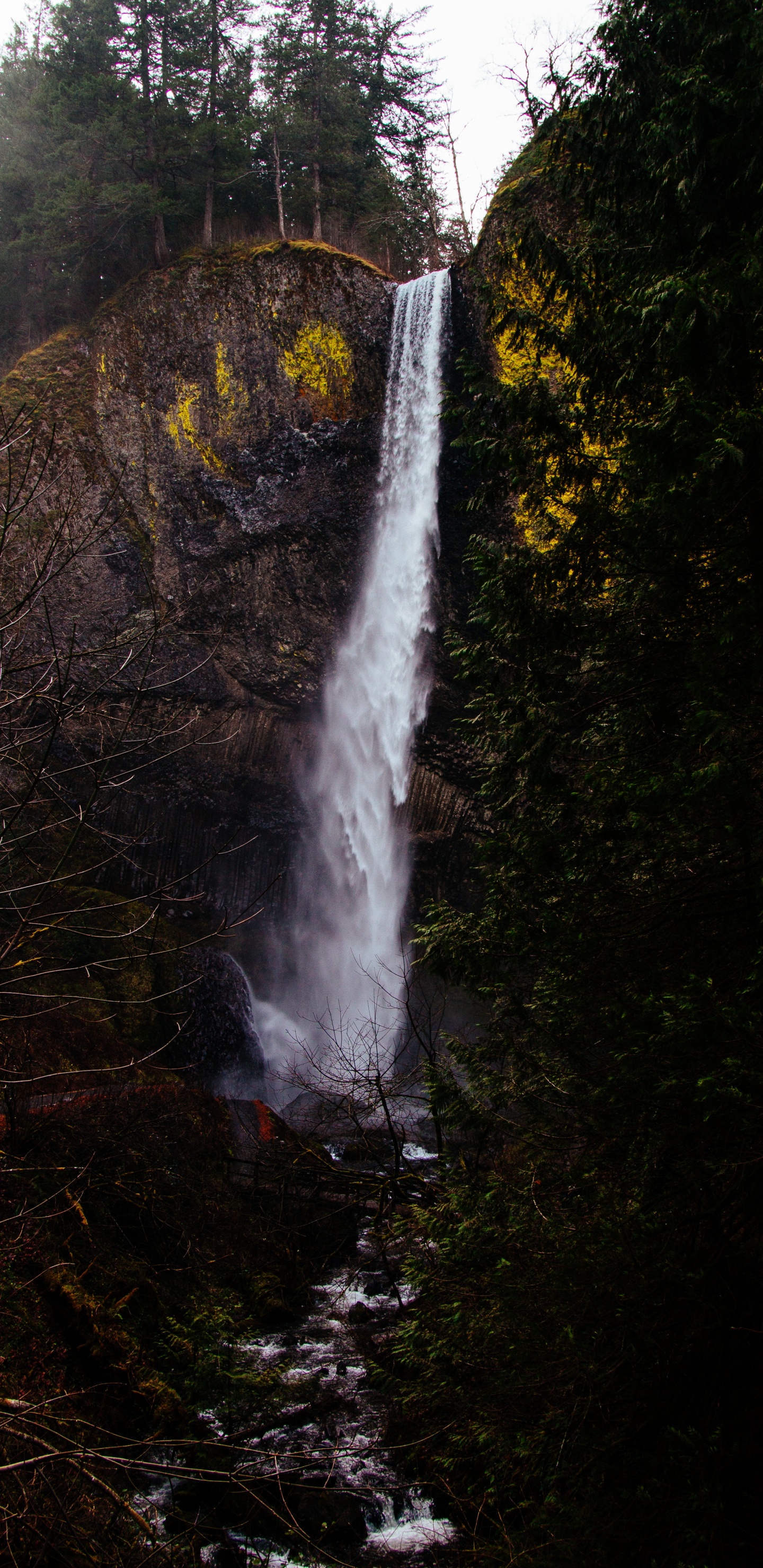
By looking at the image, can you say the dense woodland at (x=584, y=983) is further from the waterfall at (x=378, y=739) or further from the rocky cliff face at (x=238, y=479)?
the rocky cliff face at (x=238, y=479)

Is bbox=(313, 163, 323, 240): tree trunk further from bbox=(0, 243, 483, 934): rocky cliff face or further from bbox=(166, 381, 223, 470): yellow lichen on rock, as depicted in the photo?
bbox=(166, 381, 223, 470): yellow lichen on rock

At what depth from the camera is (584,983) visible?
4.20 meters

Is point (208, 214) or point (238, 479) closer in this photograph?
point (238, 479)

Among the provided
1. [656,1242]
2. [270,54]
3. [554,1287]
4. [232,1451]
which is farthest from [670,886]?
[270,54]

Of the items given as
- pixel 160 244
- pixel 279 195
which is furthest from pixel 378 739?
pixel 279 195

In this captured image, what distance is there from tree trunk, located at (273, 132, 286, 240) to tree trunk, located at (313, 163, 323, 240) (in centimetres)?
82

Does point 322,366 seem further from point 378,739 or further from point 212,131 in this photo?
point 378,739

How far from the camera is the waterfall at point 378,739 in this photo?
18.5m

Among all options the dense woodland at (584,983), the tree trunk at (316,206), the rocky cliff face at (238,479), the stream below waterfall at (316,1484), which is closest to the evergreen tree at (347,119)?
the tree trunk at (316,206)

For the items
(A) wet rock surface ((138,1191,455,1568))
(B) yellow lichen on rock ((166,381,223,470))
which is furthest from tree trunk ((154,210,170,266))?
(A) wet rock surface ((138,1191,455,1568))

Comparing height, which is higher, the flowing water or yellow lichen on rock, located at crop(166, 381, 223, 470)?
yellow lichen on rock, located at crop(166, 381, 223, 470)

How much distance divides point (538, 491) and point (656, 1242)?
4385mm

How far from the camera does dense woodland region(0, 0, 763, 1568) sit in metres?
3.19

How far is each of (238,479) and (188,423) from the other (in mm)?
1894
